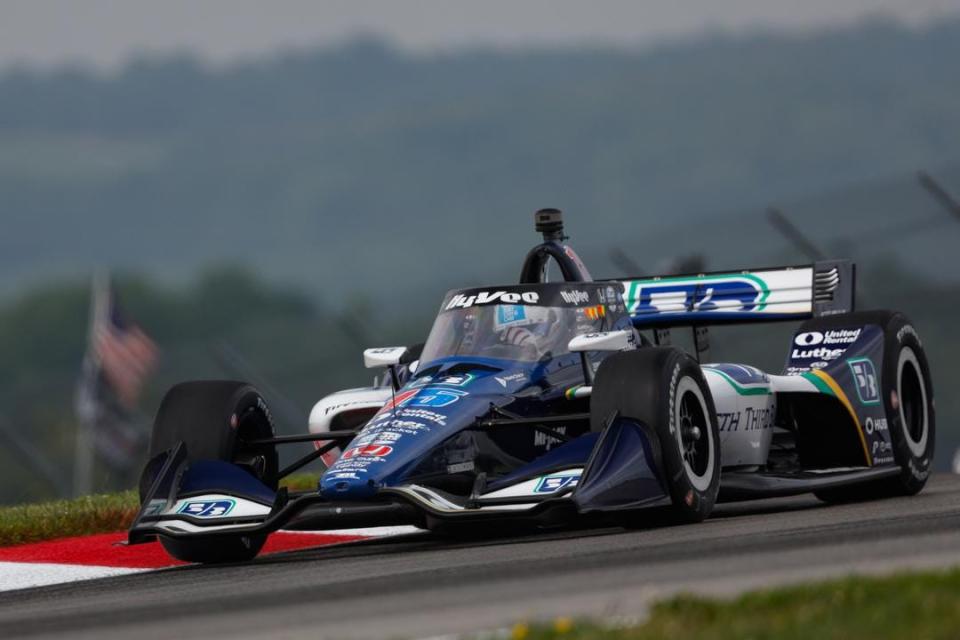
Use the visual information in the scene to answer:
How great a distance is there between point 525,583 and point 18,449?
9.87 meters

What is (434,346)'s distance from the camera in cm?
1113

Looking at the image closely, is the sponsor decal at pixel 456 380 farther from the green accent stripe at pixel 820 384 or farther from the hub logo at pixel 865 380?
the hub logo at pixel 865 380

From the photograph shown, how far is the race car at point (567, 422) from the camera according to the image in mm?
9766

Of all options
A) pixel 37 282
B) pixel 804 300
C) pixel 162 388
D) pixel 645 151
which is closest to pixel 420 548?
pixel 804 300

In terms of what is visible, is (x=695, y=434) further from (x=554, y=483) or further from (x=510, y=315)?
(x=510, y=315)

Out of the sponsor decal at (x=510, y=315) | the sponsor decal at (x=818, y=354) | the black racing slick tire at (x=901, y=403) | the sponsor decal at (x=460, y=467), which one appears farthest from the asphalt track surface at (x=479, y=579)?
the sponsor decal at (x=818, y=354)

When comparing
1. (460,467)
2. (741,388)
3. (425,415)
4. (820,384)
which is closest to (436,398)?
(425,415)

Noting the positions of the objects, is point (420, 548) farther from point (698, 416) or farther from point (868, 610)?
point (868, 610)

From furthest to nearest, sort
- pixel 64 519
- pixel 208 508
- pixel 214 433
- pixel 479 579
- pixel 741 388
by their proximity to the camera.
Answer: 1. pixel 64 519
2. pixel 741 388
3. pixel 214 433
4. pixel 208 508
5. pixel 479 579

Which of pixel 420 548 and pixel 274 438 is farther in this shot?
pixel 274 438

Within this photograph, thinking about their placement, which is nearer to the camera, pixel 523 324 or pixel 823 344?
pixel 523 324

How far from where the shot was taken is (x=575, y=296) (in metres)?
11.1

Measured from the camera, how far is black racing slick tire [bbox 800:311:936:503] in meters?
12.2

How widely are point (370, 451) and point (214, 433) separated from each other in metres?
1.33
